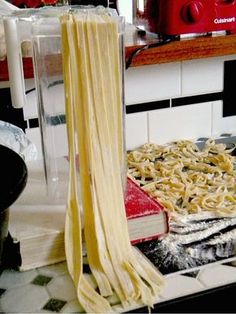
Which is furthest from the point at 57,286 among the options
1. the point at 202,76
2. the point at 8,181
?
the point at 202,76

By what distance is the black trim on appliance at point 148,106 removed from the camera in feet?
3.72

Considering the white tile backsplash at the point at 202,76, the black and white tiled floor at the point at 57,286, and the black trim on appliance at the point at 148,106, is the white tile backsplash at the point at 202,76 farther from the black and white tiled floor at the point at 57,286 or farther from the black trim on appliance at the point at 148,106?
the black and white tiled floor at the point at 57,286

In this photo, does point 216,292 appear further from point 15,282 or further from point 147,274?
point 15,282

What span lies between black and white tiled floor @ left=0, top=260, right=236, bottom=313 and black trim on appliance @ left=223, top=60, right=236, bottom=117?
0.57m

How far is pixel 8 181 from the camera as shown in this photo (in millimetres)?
663

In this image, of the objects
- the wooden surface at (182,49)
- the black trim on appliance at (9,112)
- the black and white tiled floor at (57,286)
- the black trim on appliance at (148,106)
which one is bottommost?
the black and white tiled floor at (57,286)

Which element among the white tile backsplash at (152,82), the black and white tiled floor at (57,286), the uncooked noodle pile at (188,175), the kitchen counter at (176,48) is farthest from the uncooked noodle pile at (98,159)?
the white tile backsplash at (152,82)

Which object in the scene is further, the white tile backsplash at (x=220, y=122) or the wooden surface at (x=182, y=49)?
the white tile backsplash at (x=220, y=122)

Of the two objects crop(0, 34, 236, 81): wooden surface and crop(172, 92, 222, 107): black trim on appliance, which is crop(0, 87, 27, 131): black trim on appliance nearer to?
crop(0, 34, 236, 81): wooden surface

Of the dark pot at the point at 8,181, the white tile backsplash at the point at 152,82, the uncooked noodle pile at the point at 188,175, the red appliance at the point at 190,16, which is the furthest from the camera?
the white tile backsplash at the point at 152,82

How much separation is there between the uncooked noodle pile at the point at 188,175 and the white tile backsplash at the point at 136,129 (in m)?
0.03

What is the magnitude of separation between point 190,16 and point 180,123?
0.25 m

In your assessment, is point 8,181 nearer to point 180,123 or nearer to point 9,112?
point 9,112

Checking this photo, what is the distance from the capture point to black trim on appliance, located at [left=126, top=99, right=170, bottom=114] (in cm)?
113
